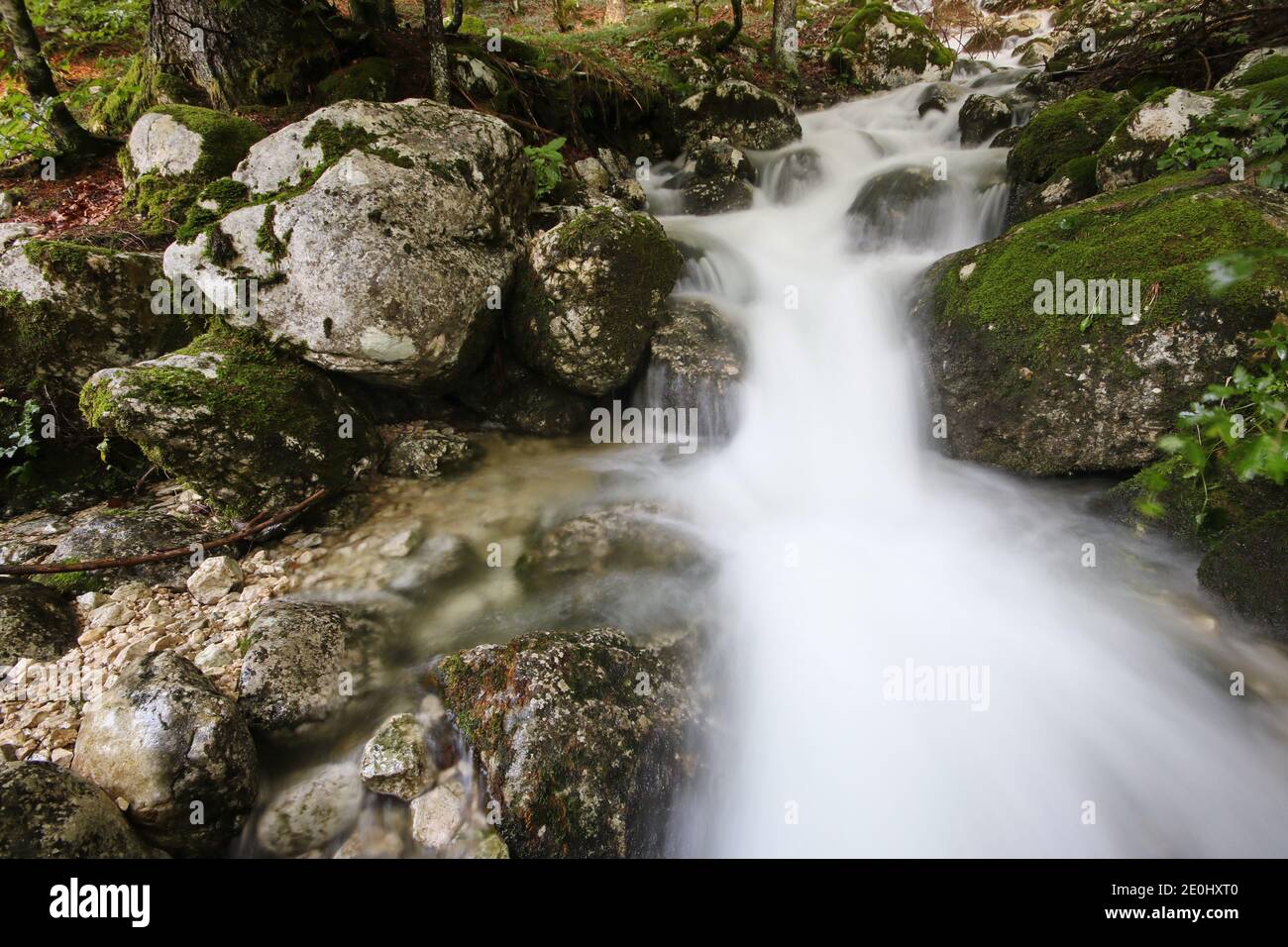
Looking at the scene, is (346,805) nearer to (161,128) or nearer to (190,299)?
(190,299)

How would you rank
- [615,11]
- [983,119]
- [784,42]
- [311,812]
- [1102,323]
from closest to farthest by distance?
1. [311,812]
2. [1102,323]
3. [983,119]
4. [784,42]
5. [615,11]

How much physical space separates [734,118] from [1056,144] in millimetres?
5315

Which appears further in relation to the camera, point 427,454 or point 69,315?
point 427,454

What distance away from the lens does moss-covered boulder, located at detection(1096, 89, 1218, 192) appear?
5176 mm

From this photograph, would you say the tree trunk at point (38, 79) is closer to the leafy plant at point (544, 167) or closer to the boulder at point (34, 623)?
the leafy plant at point (544, 167)

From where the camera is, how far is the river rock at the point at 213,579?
3.43m

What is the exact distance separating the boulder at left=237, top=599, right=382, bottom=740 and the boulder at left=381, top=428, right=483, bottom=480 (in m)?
1.62

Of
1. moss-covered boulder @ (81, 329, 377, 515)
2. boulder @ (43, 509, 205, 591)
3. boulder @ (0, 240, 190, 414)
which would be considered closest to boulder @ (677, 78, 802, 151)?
moss-covered boulder @ (81, 329, 377, 515)

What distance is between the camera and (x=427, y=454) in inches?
194

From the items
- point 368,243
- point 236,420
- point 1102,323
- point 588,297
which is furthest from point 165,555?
point 1102,323

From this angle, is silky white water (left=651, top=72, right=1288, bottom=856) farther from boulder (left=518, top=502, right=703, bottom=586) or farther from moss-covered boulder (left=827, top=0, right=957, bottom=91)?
moss-covered boulder (left=827, top=0, right=957, bottom=91)

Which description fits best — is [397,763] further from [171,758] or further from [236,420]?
[236,420]

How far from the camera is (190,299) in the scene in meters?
4.39
